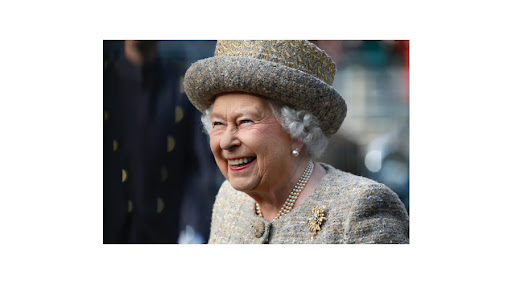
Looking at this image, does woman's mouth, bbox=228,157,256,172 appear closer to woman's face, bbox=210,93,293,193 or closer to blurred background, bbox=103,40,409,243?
woman's face, bbox=210,93,293,193

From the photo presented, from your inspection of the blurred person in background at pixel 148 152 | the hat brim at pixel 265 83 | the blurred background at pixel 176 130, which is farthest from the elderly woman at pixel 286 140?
the blurred person in background at pixel 148 152

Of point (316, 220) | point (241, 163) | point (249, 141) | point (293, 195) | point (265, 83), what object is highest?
point (265, 83)

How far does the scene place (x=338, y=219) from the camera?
2559mm

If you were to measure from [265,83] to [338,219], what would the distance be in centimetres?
75

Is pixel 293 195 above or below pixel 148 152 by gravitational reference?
below

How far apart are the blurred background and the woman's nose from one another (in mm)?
818

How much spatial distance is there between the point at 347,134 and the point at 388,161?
0.32 meters

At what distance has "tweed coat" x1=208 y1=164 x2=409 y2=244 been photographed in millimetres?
2490

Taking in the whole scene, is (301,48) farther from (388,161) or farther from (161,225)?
(161,225)

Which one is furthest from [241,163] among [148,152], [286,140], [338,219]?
[148,152]

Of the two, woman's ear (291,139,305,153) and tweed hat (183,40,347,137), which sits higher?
tweed hat (183,40,347,137)

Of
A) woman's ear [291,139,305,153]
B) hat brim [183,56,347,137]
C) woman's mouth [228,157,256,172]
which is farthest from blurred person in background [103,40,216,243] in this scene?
woman's ear [291,139,305,153]

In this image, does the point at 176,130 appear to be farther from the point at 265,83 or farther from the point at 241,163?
the point at 265,83

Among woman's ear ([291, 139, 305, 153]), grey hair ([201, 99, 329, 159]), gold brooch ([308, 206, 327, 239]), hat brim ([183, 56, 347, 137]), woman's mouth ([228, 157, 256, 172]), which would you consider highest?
hat brim ([183, 56, 347, 137])
